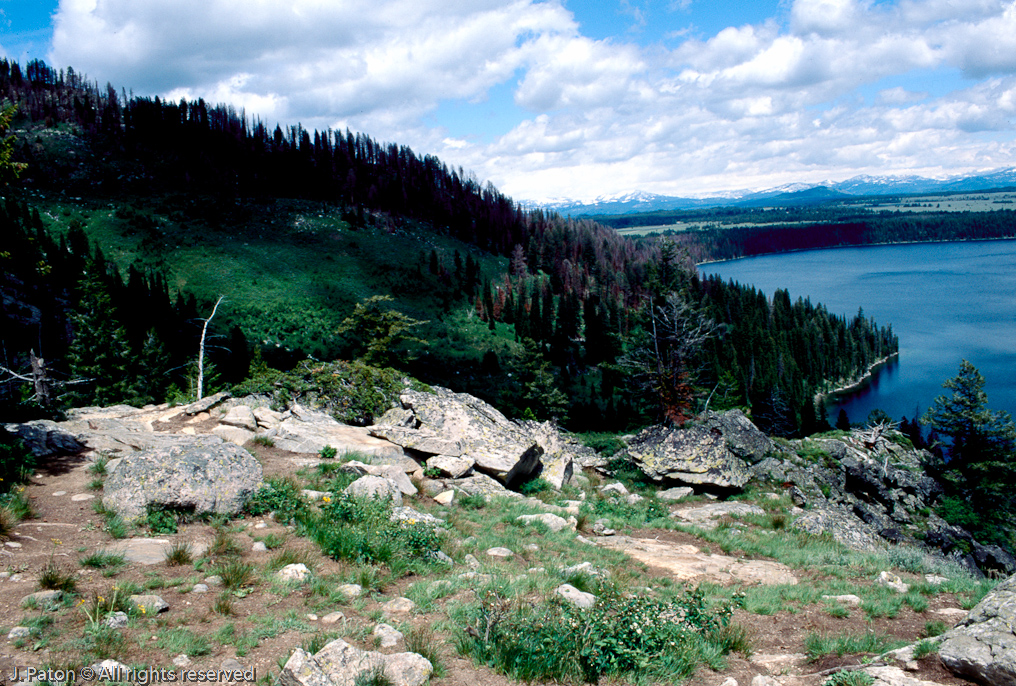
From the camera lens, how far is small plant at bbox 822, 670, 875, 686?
18.9 feet

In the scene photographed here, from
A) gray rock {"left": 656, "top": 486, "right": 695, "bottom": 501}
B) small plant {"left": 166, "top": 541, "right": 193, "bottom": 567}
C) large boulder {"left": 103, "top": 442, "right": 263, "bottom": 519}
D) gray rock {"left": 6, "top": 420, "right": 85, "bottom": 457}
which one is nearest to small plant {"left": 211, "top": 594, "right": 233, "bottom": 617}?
small plant {"left": 166, "top": 541, "right": 193, "bottom": 567}

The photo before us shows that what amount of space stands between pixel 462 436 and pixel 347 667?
1125 centimetres

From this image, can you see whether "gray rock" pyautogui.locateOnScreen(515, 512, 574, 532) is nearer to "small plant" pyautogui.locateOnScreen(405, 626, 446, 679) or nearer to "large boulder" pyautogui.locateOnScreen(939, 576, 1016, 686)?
"small plant" pyautogui.locateOnScreen(405, 626, 446, 679)

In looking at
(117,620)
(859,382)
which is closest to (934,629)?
(117,620)

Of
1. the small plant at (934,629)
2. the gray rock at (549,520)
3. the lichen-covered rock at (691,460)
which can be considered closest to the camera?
the small plant at (934,629)

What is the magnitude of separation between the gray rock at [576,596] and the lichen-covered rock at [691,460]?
12269 millimetres

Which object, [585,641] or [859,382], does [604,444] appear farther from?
[859,382]

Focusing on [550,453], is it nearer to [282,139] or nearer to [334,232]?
[334,232]

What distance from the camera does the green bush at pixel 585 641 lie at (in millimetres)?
6031

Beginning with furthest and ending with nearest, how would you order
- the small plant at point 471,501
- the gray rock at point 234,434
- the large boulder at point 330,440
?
the large boulder at point 330,440
the gray rock at point 234,434
the small plant at point 471,501

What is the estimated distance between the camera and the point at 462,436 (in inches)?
653

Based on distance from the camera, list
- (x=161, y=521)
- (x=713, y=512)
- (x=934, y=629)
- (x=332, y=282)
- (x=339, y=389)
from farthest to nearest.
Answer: (x=332, y=282) → (x=339, y=389) → (x=713, y=512) → (x=161, y=521) → (x=934, y=629)

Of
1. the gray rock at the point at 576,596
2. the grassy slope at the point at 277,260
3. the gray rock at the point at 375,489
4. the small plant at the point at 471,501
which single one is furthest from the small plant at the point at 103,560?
the grassy slope at the point at 277,260

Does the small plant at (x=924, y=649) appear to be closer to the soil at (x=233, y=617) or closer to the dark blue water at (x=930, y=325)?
the soil at (x=233, y=617)
